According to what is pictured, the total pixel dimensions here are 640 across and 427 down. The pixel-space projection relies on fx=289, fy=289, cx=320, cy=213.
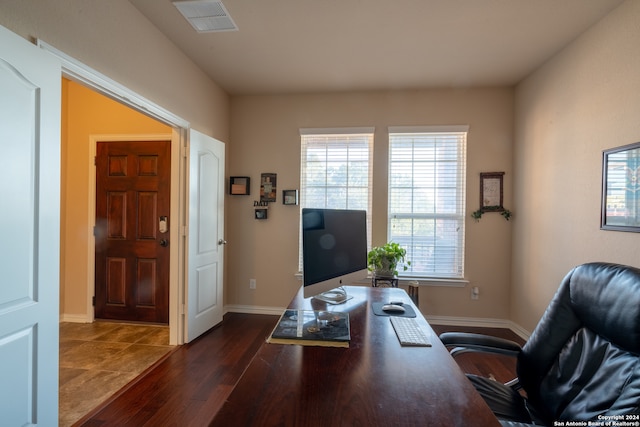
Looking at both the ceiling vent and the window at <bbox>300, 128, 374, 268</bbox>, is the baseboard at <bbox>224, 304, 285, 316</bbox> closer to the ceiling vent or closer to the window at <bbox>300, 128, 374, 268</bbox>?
the window at <bbox>300, 128, 374, 268</bbox>

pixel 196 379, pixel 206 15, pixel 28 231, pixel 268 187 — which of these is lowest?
pixel 196 379

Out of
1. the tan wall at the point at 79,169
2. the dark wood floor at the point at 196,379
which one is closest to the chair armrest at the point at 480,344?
the dark wood floor at the point at 196,379

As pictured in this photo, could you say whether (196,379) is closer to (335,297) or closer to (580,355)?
(335,297)

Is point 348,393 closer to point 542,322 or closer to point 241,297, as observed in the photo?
point 542,322

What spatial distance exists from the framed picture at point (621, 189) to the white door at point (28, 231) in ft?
11.1

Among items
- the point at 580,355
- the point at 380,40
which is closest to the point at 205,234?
the point at 380,40

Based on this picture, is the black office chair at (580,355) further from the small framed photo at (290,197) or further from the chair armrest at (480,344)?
the small framed photo at (290,197)

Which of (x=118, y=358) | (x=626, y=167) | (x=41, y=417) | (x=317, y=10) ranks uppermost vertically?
Result: (x=317, y=10)

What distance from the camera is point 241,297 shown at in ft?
12.0

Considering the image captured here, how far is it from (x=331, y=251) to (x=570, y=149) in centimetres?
235

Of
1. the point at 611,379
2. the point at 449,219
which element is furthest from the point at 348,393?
the point at 449,219

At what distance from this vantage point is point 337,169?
139 inches

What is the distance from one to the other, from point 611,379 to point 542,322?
0.33 m

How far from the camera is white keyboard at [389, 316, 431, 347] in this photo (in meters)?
1.18
